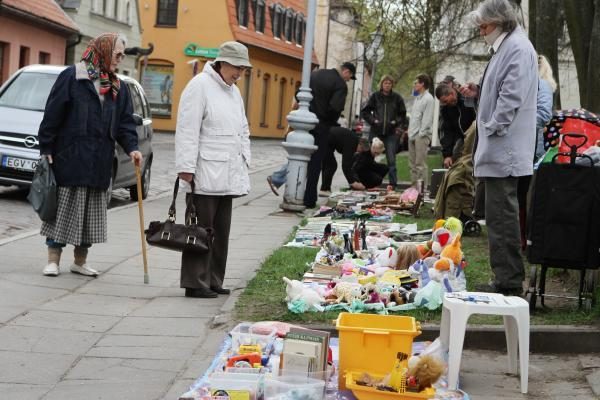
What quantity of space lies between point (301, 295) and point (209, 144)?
145 centimetres

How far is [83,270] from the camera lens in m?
9.33

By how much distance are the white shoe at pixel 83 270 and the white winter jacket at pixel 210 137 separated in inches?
57.8

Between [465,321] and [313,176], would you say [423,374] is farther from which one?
[313,176]

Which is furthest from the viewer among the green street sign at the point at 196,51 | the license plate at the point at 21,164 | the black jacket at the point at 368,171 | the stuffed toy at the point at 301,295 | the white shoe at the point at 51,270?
the green street sign at the point at 196,51

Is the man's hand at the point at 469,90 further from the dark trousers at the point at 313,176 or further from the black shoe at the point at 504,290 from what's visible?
the black shoe at the point at 504,290

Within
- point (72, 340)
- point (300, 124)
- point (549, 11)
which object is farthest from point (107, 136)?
point (549, 11)

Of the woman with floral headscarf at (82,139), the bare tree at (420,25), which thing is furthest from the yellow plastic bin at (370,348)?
the bare tree at (420,25)

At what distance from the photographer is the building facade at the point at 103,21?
131 feet

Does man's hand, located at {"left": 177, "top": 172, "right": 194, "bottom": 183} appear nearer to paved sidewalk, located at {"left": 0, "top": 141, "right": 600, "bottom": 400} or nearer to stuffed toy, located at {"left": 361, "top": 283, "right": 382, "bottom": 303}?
paved sidewalk, located at {"left": 0, "top": 141, "right": 600, "bottom": 400}

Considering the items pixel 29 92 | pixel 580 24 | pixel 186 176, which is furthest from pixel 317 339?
pixel 29 92

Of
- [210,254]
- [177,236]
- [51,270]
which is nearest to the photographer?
[177,236]

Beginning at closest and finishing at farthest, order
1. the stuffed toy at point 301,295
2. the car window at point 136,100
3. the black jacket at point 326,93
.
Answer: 1. the stuffed toy at point 301,295
2. the black jacket at point 326,93
3. the car window at point 136,100

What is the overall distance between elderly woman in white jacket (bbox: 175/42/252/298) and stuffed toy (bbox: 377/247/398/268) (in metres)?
1.36

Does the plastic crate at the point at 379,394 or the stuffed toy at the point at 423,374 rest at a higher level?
the stuffed toy at the point at 423,374
